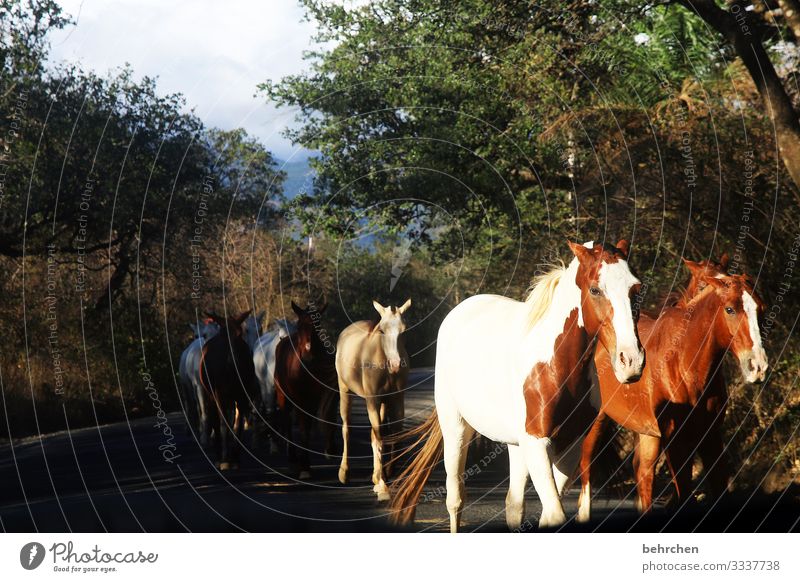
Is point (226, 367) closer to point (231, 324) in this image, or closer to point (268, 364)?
point (231, 324)

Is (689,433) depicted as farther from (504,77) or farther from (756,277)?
(504,77)

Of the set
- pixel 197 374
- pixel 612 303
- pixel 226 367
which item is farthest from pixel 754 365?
pixel 197 374

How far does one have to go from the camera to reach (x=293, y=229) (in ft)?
45.2

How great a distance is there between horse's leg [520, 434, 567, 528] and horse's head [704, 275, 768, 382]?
1904 mm

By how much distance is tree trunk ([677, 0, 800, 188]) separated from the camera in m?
10.9

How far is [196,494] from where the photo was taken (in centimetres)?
1202

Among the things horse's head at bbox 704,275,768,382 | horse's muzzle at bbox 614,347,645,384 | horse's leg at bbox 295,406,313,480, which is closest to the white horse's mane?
horse's muzzle at bbox 614,347,645,384

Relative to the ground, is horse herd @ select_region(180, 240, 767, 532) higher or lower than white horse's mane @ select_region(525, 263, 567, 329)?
lower

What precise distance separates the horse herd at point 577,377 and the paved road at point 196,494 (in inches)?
20.1

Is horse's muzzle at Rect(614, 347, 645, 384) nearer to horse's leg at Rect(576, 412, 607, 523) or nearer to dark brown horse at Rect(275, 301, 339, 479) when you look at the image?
horse's leg at Rect(576, 412, 607, 523)

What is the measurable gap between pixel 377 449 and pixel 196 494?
84.8 inches

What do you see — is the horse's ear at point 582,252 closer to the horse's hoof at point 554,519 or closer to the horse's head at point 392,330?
the horse's hoof at point 554,519

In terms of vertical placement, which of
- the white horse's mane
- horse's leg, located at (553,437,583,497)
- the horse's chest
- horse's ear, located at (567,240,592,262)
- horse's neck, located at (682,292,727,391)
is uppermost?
horse's ear, located at (567,240,592,262)

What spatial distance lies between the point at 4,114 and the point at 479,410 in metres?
8.90
